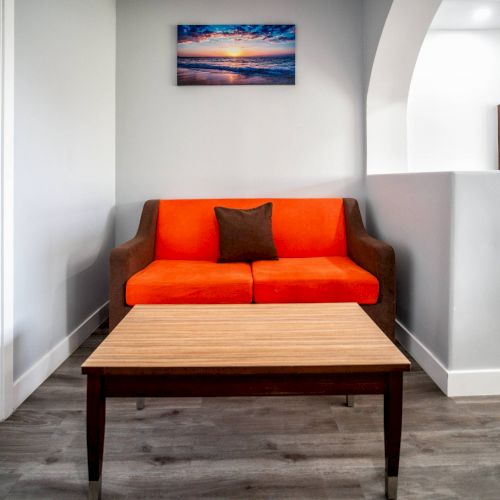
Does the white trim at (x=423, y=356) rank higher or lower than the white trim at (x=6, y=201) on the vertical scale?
lower

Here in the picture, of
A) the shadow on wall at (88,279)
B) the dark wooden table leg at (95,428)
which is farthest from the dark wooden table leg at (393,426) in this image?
the shadow on wall at (88,279)

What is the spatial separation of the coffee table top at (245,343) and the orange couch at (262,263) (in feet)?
1.55

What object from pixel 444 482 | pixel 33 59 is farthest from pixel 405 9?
pixel 444 482

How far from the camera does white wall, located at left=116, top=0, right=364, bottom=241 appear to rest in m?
3.09

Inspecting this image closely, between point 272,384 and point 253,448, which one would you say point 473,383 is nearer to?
point 253,448

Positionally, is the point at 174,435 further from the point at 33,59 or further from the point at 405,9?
the point at 405,9

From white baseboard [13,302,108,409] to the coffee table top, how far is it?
57 cm

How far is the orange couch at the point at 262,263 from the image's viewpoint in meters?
2.21

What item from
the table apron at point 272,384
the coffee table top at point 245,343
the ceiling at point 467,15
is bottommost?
the table apron at point 272,384

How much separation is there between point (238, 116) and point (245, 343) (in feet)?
7.02

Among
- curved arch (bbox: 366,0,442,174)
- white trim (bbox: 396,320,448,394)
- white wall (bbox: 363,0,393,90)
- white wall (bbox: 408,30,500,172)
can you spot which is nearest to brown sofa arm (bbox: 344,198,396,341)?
white trim (bbox: 396,320,448,394)

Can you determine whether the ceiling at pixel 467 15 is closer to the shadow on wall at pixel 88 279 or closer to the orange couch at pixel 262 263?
the orange couch at pixel 262 263

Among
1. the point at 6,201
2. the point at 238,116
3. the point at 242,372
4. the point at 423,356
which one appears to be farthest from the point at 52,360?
the point at 238,116

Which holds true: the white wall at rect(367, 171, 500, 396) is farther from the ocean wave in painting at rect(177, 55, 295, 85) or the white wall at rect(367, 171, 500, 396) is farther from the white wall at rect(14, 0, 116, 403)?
the white wall at rect(14, 0, 116, 403)
